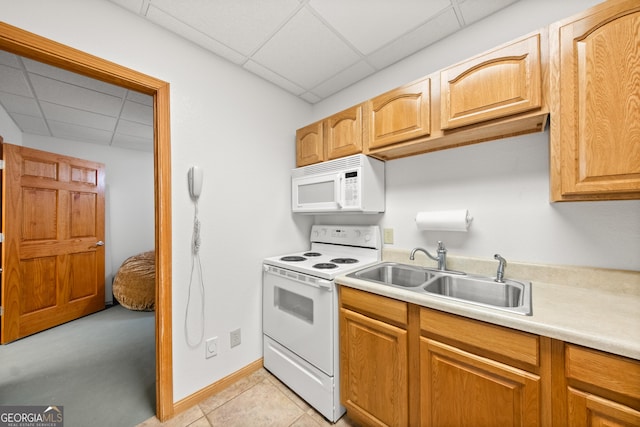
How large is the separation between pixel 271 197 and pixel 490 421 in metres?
1.84

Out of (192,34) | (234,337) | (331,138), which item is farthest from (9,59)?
(234,337)

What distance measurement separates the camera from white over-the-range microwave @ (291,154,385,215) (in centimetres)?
170

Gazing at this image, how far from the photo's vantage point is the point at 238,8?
4.41ft

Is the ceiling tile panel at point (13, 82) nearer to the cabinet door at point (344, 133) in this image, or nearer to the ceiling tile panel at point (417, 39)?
the cabinet door at point (344, 133)

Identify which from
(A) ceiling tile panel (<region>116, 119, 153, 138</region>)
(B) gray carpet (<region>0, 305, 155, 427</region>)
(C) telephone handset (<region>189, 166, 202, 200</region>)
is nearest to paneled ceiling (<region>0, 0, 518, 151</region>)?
(A) ceiling tile panel (<region>116, 119, 153, 138</region>)

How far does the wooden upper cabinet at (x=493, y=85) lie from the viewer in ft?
3.54

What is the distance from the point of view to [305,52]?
1709 millimetres

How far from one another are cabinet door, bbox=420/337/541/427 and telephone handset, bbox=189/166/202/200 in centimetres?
155

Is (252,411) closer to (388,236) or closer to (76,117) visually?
(388,236)

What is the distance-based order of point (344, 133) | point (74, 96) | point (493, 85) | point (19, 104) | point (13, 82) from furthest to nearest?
point (19, 104), point (74, 96), point (13, 82), point (344, 133), point (493, 85)

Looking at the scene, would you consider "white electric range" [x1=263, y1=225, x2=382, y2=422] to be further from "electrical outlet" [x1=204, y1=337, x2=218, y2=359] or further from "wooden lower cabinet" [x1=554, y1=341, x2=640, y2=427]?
"wooden lower cabinet" [x1=554, y1=341, x2=640, y2=427]

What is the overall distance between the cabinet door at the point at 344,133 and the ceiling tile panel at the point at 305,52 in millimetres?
402

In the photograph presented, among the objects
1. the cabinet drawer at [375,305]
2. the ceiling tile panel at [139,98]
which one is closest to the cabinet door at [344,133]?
the cabinet drawer at [375,305]

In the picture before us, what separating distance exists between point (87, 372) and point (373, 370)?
223 cm
